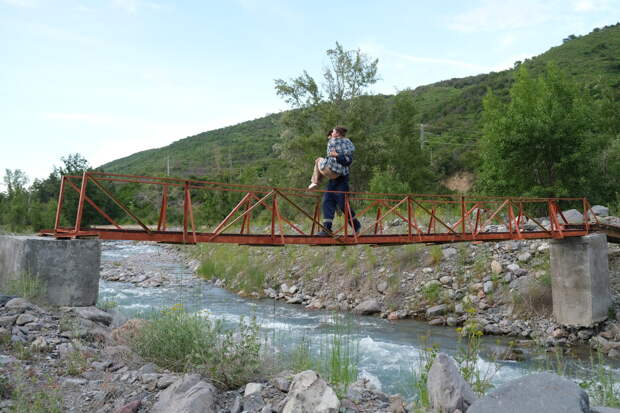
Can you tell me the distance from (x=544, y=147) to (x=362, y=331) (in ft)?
48.6

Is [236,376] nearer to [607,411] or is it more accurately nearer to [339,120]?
[607,411]

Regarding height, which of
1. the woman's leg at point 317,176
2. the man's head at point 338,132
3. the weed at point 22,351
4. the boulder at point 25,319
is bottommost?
the weed at point 22,351

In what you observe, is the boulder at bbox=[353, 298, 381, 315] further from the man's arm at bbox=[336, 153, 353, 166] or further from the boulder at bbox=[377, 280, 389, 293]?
the man's arm at bbox=[336, 153, 353, 166]

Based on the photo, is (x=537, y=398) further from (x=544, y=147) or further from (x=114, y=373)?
(x=544, y=147)

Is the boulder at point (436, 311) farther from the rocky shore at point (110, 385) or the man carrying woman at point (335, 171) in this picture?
the rocky shore at point (110, 385)

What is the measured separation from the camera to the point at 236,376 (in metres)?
→ 5.20

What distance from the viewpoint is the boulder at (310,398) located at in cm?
441

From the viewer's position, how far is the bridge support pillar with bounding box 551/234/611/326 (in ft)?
40.2

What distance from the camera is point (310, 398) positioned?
14.9ft

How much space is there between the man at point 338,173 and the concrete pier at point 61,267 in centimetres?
387

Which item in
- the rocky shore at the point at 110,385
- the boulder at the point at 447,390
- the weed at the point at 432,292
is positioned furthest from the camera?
the weed at the point at 432,292

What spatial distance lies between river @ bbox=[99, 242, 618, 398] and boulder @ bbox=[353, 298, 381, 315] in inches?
22.1

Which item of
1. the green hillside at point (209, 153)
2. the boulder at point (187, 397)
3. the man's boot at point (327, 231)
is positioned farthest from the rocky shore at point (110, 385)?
the green hillside at point (209, 153)

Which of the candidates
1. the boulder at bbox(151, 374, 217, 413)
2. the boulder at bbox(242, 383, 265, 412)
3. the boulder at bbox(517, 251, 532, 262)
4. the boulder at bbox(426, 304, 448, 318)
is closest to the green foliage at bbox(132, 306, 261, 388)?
the boulder at bbox(242, 383, 265, 412)
